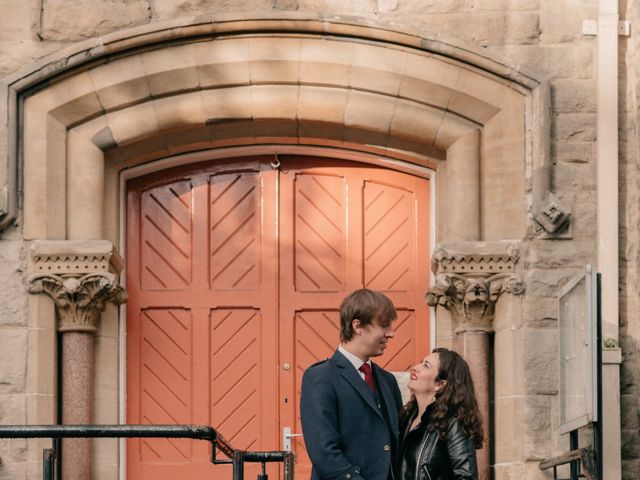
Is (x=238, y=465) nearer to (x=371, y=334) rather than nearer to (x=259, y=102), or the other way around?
(x=371, y=334)

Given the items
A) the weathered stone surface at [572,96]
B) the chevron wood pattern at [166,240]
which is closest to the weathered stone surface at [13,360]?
the chevron wood pattern at [166,240]

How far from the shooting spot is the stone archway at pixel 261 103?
9539 millimetres

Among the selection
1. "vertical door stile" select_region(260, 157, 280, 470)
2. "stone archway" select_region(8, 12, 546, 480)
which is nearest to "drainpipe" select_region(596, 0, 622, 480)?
"stone archway" select_region(8, 12, 546, 480)

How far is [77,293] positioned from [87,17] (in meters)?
1.68

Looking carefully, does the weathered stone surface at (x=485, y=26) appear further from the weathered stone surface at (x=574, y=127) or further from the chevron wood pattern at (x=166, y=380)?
the chevron wood pattern at (x=166, y=380)

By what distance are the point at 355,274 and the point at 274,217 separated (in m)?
0.62

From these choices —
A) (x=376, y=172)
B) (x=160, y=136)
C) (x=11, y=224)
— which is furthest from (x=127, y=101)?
(x=376, y=172)

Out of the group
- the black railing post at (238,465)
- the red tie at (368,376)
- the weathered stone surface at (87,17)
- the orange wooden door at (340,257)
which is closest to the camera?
the black railing post at (238,465)

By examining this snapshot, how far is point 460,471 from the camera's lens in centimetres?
642

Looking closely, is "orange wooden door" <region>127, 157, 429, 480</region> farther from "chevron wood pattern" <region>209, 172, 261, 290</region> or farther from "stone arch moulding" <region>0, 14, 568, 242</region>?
"stone arch moulding" <region>0, 14, 568, 242</region>

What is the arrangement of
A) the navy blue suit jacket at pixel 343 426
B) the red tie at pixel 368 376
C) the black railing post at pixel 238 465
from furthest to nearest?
1. the red tie at pixel 368 376
2. the navy blue suit jacket at pixel 343 426
3. the black railing post at pixel 238 465

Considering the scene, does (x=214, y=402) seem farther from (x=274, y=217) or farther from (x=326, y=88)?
(x=326, y=88)

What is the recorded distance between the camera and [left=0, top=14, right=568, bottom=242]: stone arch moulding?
952 centimetres

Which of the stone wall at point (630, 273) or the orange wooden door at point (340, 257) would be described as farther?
the orange wooden door at point (340, 257)
